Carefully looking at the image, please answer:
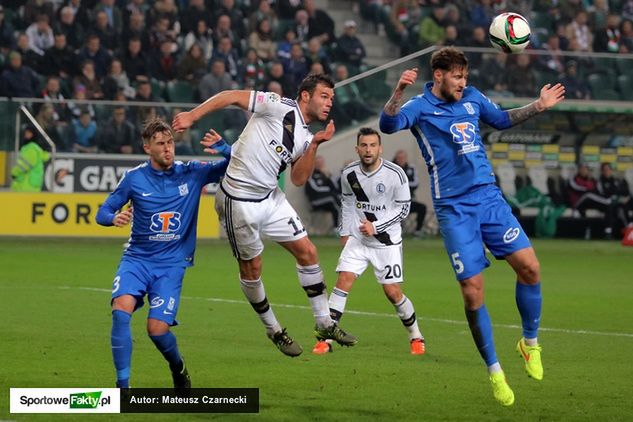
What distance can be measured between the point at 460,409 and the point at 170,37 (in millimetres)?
20147

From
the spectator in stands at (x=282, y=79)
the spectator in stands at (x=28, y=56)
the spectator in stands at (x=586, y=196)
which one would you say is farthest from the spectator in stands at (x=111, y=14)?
the spectator in stands at (x=586, y=196)

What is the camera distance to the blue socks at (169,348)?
9.05 m

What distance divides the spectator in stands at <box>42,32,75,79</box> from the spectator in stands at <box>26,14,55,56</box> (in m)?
0.24

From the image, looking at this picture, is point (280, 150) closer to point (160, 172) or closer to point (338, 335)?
point (160, 172)

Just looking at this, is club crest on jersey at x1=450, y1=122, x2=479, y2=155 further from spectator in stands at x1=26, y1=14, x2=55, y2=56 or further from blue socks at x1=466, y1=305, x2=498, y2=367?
spectator in stands at x1=26, y1=14, x2=55, y2=56

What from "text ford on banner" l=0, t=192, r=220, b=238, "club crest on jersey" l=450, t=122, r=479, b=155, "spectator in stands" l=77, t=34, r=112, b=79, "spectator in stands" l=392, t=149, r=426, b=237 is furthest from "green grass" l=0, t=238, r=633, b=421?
"spectator in stands" l=77, t=34, r=112, b=79

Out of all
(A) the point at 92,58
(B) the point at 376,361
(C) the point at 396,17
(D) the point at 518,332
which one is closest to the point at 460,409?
(B) the point at 376,361

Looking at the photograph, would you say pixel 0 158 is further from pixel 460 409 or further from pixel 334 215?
pixel 460 409

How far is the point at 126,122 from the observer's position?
2586 centimetres

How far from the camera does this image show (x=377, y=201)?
12.8 metres

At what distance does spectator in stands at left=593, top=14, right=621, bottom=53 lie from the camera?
102ft

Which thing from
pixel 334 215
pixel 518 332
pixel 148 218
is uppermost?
pixel 148 218

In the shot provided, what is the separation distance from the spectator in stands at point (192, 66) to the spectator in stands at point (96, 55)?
64.1 inches

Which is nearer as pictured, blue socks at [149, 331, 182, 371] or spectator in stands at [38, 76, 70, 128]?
blue socks at [149, 331, 182, 371]
